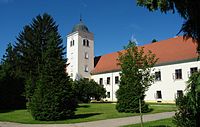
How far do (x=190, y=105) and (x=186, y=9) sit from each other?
2.56 meters

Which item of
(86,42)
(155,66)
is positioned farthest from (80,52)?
(155,66)

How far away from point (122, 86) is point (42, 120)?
7859 mm

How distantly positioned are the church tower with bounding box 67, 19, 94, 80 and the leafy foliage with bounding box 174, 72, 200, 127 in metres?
46.0

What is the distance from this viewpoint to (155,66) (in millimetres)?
41781

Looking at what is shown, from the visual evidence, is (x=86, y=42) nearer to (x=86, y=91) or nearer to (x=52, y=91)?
(x=86, y=91)

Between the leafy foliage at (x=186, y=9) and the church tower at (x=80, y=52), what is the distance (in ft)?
161

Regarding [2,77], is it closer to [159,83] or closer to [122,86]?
[122,86]

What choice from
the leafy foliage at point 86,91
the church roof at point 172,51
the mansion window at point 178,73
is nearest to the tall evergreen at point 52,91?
the church roof at point 172,51

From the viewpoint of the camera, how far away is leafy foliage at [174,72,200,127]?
21.2 ft

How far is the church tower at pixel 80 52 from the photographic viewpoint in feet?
183

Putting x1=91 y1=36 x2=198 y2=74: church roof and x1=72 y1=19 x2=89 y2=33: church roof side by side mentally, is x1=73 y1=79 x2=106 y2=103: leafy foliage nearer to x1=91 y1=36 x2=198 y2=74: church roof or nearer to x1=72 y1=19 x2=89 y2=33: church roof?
x1=91 y1=36 x2=198 y2=74: church roof

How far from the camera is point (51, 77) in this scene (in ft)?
64.3

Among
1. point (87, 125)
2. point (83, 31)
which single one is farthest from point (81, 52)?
point (87, 125)

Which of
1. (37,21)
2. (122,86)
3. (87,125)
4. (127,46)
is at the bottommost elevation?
(87,125)
